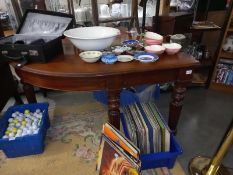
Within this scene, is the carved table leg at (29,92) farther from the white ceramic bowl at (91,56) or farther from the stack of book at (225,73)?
the stack of book at (225,73)

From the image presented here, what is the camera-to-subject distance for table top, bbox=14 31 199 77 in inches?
39.2

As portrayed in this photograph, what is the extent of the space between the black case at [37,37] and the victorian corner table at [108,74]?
6 cm

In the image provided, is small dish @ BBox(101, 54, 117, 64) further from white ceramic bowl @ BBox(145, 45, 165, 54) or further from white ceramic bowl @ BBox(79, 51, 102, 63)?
white ceramic bowl @ BBox(145, 45, 165, 54)

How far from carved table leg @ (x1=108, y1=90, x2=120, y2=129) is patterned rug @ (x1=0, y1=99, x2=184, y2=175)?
395 mm

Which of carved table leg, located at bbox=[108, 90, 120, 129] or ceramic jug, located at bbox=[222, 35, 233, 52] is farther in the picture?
ceramic jug, located at bbox=[222, 35, 233, 52]

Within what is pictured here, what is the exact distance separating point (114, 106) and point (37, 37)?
0.71 m

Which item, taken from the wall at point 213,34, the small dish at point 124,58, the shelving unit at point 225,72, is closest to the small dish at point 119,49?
the small dish at point 124,58

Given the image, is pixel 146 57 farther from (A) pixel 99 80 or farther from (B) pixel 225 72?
(B) pixel 225 72

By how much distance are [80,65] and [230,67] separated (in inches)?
68.7

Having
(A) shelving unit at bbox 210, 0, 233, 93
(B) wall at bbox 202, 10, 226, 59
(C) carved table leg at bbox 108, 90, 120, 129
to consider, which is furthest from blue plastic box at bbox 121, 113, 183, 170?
(B) wall at bbox 202, 10, 226, 59

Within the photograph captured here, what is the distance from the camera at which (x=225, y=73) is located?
2.06 m

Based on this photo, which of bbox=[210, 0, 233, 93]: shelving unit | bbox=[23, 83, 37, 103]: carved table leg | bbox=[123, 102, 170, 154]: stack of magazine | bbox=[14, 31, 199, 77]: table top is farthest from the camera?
bbox=[210, 0, 233, 93]: shelving unit

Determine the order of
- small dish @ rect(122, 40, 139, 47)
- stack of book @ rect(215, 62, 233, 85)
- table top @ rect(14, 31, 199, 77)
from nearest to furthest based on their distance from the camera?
table top @ rect(14, 31, 199, 77)
small dish @ rect(122, 40, 139, 47)
stack of book @ rect(215, 62, 233, 85)

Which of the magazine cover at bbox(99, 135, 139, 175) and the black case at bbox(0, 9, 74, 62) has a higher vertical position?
the black case at bbox(0, 9, 74, 62)
